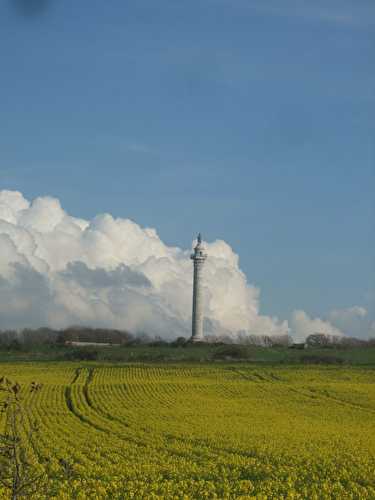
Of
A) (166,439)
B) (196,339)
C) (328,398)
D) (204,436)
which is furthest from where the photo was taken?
(196,339)

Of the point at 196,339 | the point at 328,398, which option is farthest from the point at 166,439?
the point at 196,339

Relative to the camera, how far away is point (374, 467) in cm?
2803

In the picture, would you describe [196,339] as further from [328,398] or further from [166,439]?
[166,439]

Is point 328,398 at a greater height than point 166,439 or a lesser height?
greater

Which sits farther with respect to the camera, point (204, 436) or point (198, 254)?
point (198, 254)

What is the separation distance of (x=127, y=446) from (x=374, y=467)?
10.8 meters

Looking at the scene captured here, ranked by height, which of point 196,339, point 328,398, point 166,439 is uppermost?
point 196,339

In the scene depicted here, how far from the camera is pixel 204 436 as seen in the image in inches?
1447

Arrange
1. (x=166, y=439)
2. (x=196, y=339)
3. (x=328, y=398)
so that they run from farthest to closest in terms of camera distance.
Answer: (x=196, y=339), (x=328, y=398), (x=166, y=439)

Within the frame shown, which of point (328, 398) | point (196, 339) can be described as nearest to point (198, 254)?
point (196, 339)

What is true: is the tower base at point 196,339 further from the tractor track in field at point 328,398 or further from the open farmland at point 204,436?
the tractor track in field at point 328,398

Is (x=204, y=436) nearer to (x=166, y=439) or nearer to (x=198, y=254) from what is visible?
(x=166, y=439)

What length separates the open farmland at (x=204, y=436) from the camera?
2345 cm

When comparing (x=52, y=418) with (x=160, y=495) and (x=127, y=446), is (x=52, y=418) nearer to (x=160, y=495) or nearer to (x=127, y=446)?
(x=127, y=446)
